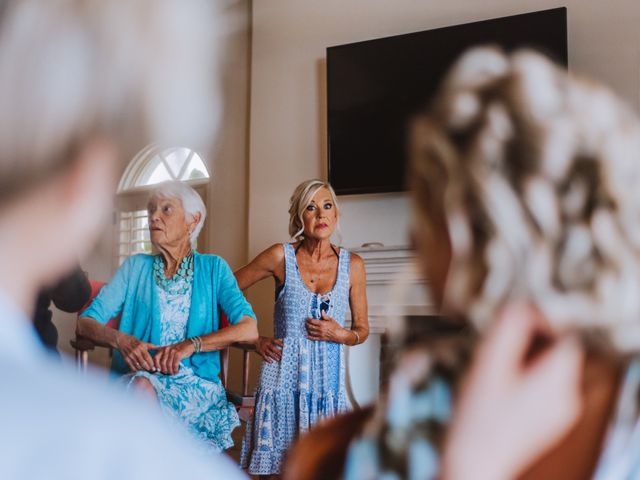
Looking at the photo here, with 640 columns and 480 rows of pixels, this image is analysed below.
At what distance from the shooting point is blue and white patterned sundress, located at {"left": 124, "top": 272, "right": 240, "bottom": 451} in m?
1.49

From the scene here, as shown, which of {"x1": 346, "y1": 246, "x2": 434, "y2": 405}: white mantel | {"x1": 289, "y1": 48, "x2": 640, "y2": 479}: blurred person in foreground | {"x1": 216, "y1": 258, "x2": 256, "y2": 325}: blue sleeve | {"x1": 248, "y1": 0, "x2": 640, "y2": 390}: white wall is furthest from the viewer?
{"x1": 248, "y1": 0, "x2": 640, "y2": 390}: white wall

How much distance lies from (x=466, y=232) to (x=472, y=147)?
0.18 feet

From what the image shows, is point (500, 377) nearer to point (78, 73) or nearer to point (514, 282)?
point (514, 282)

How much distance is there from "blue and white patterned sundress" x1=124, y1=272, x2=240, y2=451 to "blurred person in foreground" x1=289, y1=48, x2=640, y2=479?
3.79 ft

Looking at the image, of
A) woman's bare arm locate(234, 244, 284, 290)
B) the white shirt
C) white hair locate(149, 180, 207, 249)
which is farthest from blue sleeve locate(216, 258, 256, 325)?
the white shirt

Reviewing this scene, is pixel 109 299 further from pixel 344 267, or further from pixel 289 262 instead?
pixel 344 267

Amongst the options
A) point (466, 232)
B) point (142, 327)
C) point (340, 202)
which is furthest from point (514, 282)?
point (340, 202)

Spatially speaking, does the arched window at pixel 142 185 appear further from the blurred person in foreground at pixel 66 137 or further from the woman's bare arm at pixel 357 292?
the blurred person in foreground at pixel 66 137

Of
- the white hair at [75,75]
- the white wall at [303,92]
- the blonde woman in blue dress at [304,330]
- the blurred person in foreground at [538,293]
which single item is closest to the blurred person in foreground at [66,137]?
the white hair at [75,75]

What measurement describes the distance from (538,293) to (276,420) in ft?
5.00

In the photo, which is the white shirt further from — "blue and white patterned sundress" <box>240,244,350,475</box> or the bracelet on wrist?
"blue and white patterned sundress" <box>240,244,350,475</box>

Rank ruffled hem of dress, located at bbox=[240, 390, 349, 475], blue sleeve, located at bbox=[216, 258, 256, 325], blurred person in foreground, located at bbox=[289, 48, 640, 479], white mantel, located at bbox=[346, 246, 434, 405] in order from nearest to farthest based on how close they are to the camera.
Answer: blurred person in foreground, located at bbox=[289, 48, 640, 479] < blue sleeve, located at bbox=[216, 258, 256, 325] < ruffled hem of dress, located at bbox=[240, 390, 349, 475] < white mantel, located at bbox=[346, 246, 434, 405]

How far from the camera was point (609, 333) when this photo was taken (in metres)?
0.39

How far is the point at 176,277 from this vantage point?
5.20 ft
